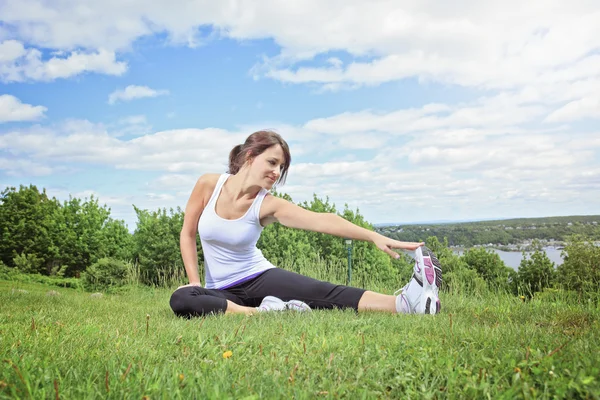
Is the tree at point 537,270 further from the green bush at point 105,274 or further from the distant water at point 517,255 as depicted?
the green bush at point 105,274

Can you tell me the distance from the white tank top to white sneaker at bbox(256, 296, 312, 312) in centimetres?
39

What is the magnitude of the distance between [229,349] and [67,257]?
39.1 ft

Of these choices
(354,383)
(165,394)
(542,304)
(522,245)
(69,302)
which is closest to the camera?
(165,394)

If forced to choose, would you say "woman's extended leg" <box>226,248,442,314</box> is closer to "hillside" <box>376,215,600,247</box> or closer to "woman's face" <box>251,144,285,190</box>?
"woman's face" <box>251,144,285,190</box>

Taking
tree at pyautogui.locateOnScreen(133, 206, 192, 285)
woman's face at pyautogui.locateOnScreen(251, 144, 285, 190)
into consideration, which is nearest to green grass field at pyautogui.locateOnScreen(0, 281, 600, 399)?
woman's face at pyautogui.locateOnScreen(251, 144, 285, 190)

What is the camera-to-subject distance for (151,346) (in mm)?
2803

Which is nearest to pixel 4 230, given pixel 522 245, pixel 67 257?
pixel 67 257

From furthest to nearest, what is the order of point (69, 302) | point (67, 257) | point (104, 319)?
point (67, 257) → point (69, 302) → point (104, 319)

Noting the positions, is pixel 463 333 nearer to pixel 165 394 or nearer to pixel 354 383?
pixel 354 383

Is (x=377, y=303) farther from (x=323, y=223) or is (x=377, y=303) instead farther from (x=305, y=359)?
(x=305, y=359)

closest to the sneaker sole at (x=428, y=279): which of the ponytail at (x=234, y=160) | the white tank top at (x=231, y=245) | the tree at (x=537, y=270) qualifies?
the white tank top at (x=231, y=245)

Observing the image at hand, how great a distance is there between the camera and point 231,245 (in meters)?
4.61

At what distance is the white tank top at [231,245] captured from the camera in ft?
15.0

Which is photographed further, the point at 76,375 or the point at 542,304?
the point at 542,304
